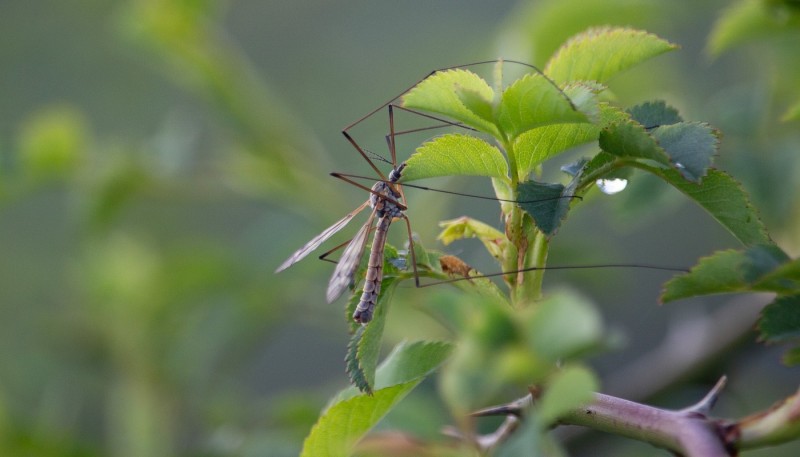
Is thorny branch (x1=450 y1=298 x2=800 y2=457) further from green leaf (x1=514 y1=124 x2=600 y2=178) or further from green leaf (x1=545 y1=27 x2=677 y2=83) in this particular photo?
green leaf (x1=545 y1=27 x2=677 y2=83)

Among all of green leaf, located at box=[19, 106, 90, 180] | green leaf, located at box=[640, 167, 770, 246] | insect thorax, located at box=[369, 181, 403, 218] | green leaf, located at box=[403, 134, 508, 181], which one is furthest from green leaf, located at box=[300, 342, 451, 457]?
green leaf, located at box=[19, 106, 90, 180]

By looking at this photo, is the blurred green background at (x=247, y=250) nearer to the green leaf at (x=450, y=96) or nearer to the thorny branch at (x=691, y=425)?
the thorny branch at (x=691, y=425)

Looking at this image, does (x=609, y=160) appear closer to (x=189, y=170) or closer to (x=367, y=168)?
(x=367, y=168)

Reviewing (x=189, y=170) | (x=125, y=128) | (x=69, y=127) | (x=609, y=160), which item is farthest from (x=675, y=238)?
(x=125, y=128)

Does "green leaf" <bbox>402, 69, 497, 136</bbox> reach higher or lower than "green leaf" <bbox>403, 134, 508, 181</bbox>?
higher

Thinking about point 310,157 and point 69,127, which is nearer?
point 69,127

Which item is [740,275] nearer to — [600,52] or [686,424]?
[686,424]

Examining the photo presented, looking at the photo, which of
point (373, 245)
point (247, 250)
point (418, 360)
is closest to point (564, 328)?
point (418, 360)
